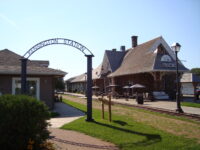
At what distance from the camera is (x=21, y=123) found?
5062mm

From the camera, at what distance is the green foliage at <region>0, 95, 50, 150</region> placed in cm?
495

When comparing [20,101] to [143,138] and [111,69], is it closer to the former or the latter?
[143,138]

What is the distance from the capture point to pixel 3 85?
14875 mm

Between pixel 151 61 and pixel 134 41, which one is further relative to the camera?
pixel 134 41

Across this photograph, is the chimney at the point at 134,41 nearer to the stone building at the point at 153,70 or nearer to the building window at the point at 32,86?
the stone building at the point at 153,70

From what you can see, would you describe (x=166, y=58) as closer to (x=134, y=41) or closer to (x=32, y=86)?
(x=134, y=41)

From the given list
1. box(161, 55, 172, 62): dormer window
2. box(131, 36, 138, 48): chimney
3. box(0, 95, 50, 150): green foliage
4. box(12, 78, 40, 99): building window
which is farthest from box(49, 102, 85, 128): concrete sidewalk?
box(131, 36, 138, 48): chimney

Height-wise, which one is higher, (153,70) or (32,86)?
(153,70)

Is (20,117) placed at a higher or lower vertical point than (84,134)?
higher

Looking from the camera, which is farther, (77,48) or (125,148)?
(77,48)

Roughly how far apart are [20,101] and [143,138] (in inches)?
169

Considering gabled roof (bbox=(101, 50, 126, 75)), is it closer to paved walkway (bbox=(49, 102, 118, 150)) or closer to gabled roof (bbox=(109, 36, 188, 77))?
gabled roof (bbox=(109, 36, 188, 77))

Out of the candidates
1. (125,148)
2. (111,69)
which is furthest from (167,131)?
(111,69)

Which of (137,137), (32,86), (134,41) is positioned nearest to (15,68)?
(32,86)
